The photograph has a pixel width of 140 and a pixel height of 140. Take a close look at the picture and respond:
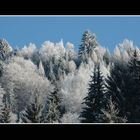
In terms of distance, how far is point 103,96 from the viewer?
5691 mm

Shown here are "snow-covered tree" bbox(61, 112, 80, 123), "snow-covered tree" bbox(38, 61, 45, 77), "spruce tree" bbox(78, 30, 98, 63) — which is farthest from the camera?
"snow-covered tree" bbox(38, 61, 45, 77)

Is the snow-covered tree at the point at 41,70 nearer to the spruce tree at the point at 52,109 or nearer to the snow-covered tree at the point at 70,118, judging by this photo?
the spruce tree at the point at 52,109

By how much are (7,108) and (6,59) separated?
22.8 inches

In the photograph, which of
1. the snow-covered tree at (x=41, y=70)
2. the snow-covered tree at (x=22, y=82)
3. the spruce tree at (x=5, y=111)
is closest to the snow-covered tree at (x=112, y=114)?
the snow-covered tree at (x=22, y=82)

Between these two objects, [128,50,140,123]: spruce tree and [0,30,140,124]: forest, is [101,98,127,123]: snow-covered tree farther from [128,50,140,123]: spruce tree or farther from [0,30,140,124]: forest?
[128,50,140,123]: spruce tree

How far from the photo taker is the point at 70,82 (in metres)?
5.75

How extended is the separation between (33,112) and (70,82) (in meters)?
0.56

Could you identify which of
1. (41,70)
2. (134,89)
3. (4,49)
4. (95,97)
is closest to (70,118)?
(95,97)

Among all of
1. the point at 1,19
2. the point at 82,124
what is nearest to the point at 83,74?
the point at 82,124

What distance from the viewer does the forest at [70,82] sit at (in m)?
5.63

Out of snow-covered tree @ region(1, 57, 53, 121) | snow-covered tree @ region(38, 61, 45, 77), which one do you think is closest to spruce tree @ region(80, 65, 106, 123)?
snow-covered tree @ region(1, 57, 53, 121)

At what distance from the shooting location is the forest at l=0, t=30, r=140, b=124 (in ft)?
18.5

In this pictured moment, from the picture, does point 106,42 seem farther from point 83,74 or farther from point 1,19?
point 1,19

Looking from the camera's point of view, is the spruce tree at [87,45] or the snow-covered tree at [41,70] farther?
the snow-covered tree at [41,70]
